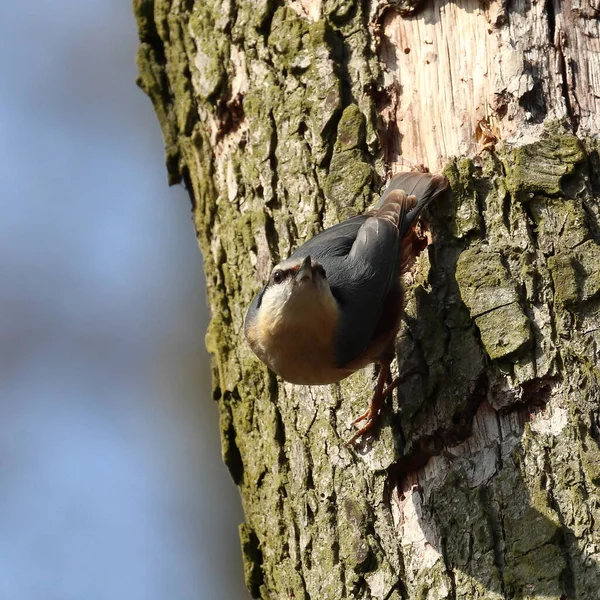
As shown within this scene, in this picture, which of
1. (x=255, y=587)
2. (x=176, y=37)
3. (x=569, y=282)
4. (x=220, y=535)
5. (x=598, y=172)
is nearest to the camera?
(x=569, y=282)

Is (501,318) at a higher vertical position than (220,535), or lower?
higher

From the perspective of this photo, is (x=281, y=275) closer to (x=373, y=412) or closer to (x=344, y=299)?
(x=344, y=299)

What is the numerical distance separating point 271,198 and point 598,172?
1.20 metres

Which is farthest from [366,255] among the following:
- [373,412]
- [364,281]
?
[373,412]

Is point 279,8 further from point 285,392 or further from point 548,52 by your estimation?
point 285,392

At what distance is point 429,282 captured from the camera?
303 centimetres

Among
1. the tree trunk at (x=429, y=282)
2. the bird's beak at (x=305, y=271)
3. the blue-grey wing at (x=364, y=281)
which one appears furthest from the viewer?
the blue-grey wing at (x=364, y=281)

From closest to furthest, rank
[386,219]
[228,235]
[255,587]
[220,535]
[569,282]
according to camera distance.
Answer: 1. [569,282]
2. [386,219]
3. [255,587]
4. [228,235]
5. [220,535]

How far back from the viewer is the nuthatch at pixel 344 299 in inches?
117

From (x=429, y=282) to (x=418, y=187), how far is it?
0.33m

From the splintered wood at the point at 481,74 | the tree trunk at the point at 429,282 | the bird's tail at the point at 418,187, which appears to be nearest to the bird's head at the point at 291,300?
the tree trunk at the point at 429,282

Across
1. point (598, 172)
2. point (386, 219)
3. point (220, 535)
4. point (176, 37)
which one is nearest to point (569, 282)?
point (598, 172)

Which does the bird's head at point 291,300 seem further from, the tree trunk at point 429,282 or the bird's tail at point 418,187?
the bird's tail at point 418,187

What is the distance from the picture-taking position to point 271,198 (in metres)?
3.32
